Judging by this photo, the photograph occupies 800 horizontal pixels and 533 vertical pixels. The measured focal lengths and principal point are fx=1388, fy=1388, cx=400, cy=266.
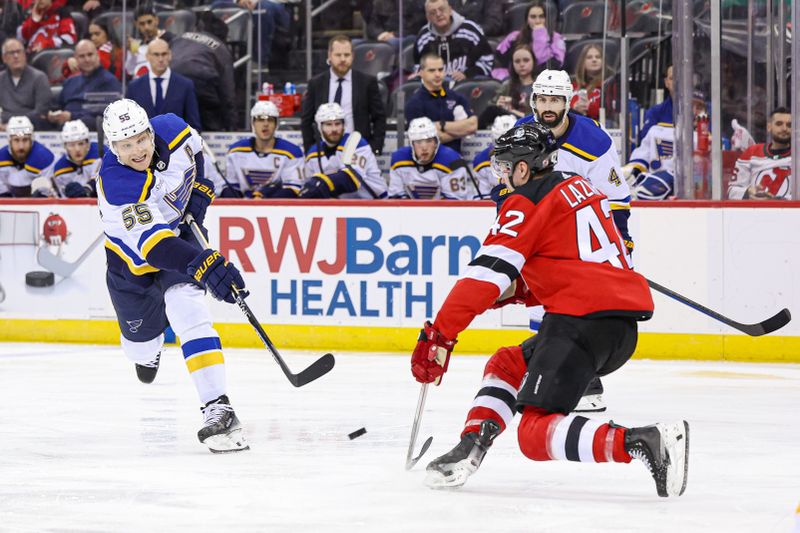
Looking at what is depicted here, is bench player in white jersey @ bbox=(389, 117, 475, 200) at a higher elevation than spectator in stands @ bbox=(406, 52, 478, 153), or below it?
below

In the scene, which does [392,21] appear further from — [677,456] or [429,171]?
[677,456]

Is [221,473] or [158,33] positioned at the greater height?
[158,33]

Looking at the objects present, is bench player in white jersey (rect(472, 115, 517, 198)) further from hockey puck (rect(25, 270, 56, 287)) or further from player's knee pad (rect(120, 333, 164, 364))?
player's knee pad (rect(120, 333, 164, 364))

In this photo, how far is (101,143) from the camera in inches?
339

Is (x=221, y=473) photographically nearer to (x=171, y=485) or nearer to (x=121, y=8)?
(x=171, y=485)

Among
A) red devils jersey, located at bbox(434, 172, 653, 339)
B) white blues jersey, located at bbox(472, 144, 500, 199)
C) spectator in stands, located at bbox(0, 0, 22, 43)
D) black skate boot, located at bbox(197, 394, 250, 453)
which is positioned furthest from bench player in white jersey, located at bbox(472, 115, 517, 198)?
red devils jersey, located at bbox(434, 172, 653, 339)

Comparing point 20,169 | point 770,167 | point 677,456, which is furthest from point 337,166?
point 677,456

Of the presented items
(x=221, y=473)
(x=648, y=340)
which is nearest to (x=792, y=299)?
(x=648, y=340)

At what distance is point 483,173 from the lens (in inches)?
300

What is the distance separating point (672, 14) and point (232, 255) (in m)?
2.56

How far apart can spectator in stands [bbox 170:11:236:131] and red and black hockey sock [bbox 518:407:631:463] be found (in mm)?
5463

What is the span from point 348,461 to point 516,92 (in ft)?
14.2

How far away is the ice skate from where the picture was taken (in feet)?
16.4

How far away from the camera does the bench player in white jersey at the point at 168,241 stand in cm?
411
